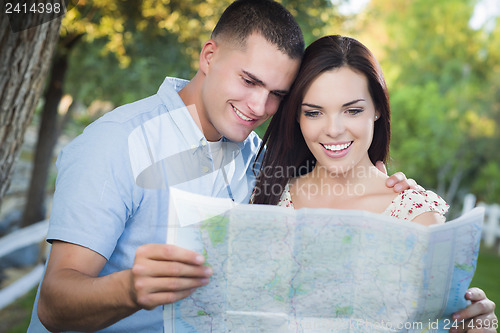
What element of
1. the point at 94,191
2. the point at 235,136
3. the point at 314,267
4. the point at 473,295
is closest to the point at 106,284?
the point at 94,191

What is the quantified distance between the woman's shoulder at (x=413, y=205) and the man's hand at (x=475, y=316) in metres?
0.41

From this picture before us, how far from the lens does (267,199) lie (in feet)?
7.36

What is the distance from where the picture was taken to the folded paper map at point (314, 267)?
135 centimetres

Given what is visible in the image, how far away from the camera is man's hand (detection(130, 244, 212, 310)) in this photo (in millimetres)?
1268

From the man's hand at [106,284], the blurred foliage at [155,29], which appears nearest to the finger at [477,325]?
the man's hand at [106,284]

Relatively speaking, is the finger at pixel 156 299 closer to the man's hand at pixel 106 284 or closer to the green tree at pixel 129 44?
the man's hand at pixel 106 284

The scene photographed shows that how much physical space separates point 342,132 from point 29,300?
487 centimetres

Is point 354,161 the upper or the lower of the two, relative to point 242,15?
lower

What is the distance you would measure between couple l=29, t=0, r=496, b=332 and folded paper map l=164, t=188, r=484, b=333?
10 centimetres

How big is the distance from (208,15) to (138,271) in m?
5.77

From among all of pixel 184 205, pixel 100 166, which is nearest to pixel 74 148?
pixel 100 166

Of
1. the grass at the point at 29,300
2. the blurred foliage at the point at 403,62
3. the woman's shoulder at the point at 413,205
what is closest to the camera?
the woman's shoulder at the point at 413,205

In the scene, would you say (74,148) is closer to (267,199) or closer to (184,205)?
(184,205)

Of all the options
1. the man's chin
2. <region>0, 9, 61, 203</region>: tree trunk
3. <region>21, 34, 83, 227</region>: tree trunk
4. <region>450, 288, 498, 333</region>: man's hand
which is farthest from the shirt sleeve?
<region>21, 34, 83, 227</region>: tree trunk
